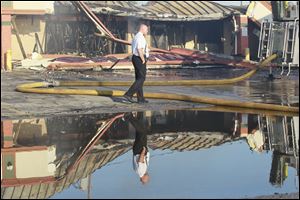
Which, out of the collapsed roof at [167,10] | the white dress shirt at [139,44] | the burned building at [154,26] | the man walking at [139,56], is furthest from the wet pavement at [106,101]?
the collapsed roof at [167,10]

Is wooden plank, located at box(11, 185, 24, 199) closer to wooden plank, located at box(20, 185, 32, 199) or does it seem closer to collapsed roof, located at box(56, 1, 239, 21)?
wooden plank, located at box(20, 185, 32, 199)

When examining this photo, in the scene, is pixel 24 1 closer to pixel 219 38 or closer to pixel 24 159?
pixel 219 38

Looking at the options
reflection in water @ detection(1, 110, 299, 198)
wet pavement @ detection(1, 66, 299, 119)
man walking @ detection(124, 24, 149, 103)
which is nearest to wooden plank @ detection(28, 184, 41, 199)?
reflection in water @ detection(1, 110, 299, 198)

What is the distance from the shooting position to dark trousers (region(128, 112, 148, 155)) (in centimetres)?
717

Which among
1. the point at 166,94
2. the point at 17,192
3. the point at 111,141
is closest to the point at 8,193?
the point at 17,192

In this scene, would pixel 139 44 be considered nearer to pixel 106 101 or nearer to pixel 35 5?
pixel 106 101

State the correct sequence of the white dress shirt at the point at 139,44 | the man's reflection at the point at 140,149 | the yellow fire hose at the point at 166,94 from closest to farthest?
1. the man's reflection at the point at 140,149
2. the yellow fire hose at the point at 166,94
3. the white dress shirt at the point at 139,44

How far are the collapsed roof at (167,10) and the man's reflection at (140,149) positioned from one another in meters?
19.0

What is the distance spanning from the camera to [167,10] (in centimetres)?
3212

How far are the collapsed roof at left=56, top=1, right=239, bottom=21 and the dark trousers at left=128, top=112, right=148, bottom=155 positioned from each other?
18735 mm

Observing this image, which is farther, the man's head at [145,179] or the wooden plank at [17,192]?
the man's head at [145,179]

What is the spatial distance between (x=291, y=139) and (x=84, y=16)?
2109cm

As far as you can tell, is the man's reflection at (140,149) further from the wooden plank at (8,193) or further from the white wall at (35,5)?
the white wall at (35,5)

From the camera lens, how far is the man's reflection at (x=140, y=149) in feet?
19.7
